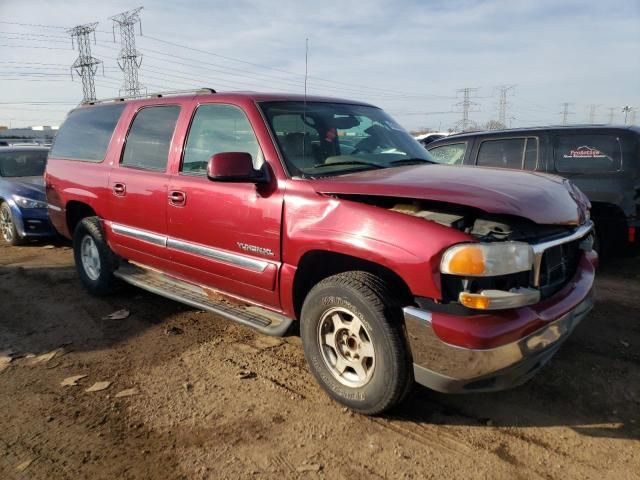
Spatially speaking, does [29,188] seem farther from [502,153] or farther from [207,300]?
[502,153]

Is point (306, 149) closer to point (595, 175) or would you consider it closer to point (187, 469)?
point (187, 469)

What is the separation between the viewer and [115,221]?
15.4ft

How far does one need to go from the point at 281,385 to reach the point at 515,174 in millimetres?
2047

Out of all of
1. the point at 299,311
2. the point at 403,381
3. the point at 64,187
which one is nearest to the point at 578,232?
the point at 403,381

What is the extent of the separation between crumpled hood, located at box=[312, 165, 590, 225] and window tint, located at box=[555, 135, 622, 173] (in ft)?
8.49

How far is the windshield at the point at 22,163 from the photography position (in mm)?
8680

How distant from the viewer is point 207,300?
393 cm

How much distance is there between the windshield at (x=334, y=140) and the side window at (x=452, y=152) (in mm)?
2939

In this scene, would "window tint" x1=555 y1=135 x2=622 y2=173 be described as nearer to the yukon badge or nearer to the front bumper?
the front bumper

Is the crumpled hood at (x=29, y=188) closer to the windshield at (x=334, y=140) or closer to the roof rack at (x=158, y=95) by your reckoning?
the roof rack at (x=158, y=95)

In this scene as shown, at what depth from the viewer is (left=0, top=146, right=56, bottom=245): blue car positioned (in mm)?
7566

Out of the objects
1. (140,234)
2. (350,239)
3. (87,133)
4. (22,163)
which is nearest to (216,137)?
(140,234)

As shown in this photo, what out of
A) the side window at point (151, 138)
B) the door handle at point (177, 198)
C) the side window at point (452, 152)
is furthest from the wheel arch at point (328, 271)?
the side window at point (452, 152)

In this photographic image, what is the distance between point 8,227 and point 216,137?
5831 millimetres
